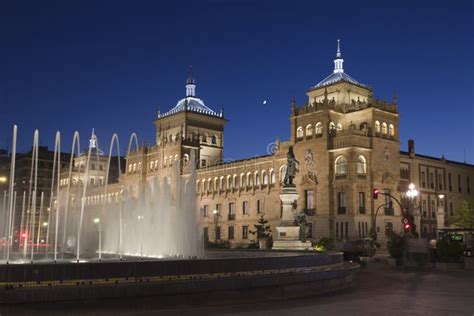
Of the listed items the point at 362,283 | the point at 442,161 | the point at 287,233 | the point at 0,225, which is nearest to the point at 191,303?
the point at 362,283

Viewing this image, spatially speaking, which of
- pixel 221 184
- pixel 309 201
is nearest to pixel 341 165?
pixel 309 201

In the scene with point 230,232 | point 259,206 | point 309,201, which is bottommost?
point 230,232

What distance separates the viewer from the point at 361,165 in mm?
57312

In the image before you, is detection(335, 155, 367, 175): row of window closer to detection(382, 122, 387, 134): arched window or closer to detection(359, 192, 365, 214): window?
detection(359, 192, 365, 214): window

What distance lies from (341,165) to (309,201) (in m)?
5.49

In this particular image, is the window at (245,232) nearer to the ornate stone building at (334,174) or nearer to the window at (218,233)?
the ornate stone building at (334,174)

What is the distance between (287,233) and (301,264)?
20191 millimetres

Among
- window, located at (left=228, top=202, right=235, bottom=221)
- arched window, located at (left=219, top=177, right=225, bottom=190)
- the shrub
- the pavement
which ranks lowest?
the pavement

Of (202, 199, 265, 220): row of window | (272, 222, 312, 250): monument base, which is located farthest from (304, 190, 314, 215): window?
(272, 222, 312, 250): monument base

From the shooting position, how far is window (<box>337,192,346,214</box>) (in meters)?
56.4

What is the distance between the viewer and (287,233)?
37.9 meters

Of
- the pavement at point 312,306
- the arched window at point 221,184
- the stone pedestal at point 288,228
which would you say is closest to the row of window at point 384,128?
the arched window at point 221,184

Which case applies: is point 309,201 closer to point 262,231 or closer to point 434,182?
point 262,231

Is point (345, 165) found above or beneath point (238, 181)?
above
